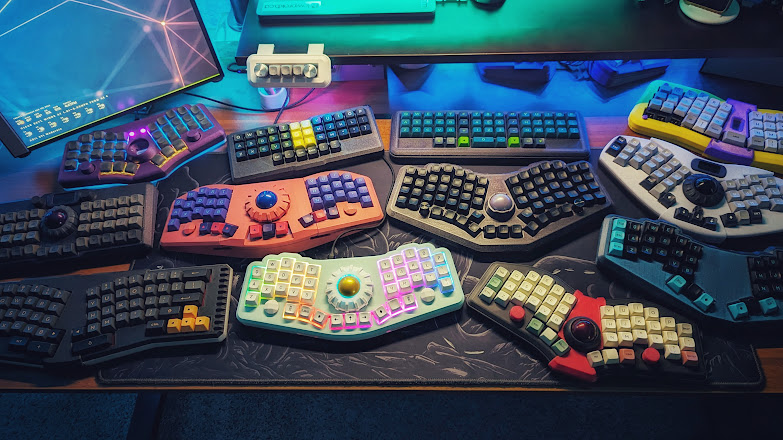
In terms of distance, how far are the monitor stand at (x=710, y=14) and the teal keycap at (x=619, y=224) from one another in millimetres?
590

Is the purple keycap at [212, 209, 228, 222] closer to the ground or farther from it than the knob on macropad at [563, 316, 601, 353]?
farther from it

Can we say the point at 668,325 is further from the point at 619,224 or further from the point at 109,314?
the point at 109,314

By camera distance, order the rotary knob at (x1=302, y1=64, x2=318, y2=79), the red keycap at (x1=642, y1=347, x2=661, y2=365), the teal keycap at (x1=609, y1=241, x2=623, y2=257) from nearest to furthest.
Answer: the red keycap at (x1=642, y1=347, x2=661, y2=365) < the teal keycap at (x1=609, y1=241, x2=623, y2=257) < the rotary knob at (x1=302, y1=64, x2=318, y2=79)

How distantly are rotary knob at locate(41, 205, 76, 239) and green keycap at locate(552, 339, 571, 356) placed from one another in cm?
119

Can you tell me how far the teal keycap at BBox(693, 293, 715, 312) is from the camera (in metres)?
1.21

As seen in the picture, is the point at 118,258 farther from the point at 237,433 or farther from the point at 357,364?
the point at 237,433

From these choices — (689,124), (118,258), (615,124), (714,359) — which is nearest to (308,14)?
(118,258)

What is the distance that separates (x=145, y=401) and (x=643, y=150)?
1707 millimetres

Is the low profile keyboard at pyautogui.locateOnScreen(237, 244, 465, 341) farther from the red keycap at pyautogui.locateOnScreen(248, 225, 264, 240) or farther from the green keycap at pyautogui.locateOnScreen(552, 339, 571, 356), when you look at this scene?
the green keycap at pyautogui.locateOnScreen(552, 339, 571, 356)

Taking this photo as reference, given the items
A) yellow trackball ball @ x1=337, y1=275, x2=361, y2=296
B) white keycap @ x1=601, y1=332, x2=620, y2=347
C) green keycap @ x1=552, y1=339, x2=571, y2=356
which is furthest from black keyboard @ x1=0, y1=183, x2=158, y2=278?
white keycap @ x1=601, y1=332, x2=620, y2=347

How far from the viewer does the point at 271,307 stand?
4.02 feet

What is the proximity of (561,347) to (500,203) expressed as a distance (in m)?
0.38

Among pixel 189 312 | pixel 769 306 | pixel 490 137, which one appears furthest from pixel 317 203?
pixel 769 306

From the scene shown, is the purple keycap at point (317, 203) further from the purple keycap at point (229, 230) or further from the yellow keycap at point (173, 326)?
the yellow keycap at point (173, 326)
